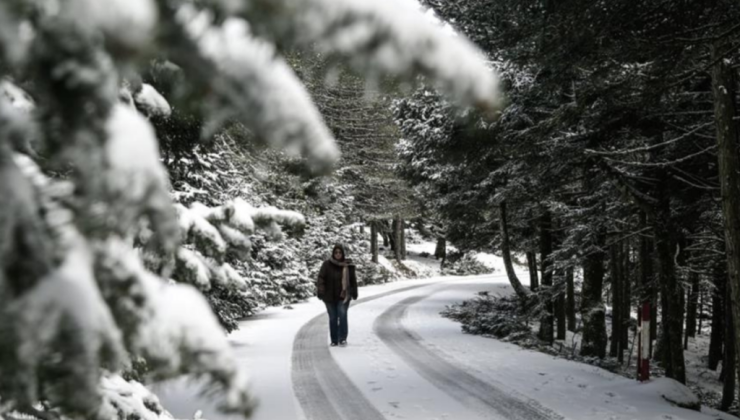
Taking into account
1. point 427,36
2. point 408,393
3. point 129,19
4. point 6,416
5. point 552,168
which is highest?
point 552,168

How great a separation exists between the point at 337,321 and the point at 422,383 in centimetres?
321

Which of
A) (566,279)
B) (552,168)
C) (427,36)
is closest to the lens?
(427,36)

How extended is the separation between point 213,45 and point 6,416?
178cm

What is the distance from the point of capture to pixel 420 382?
773 centimetres

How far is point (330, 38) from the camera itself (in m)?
0.80

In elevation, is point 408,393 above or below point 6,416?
below

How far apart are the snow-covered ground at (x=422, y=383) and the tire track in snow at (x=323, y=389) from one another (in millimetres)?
13

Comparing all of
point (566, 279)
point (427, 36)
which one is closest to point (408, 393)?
point (427, 36)

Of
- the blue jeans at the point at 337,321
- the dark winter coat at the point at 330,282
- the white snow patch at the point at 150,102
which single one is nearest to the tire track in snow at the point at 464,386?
the blue jeans at the point at 337,321

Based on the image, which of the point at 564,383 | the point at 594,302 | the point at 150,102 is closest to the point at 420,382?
the point at 564,383

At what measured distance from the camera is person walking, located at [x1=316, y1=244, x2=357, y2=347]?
34.7ft

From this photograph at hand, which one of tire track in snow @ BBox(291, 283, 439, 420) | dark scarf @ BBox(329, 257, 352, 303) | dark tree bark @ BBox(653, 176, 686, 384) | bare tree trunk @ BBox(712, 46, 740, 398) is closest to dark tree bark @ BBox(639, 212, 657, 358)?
dark tree bark @ BBox(653, 176, 686, 384)

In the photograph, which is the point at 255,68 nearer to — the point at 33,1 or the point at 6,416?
the point at 33,1

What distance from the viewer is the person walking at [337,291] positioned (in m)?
10.6
